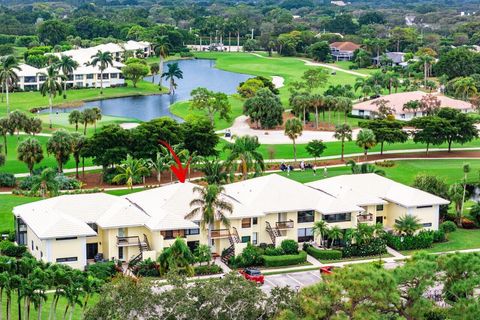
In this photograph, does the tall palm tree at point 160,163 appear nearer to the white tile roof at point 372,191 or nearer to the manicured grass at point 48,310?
the white tile roof at point 372,191

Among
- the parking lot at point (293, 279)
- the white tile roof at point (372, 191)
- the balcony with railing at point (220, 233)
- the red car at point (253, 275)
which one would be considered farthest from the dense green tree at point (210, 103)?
the red car at point (253, 275)

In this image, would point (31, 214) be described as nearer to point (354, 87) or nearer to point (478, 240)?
point (478, 240)

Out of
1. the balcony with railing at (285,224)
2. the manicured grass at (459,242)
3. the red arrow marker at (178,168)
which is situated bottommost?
the manicured grass at (459,242)

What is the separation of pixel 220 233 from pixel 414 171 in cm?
3315

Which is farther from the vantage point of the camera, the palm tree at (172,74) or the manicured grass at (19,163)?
the palm tree at (172,74)

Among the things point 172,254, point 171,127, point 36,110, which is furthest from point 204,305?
point 36,110

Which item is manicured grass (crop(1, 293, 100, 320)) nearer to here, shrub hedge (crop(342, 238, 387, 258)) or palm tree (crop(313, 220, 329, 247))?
palm tree (crop(313, 220, 329, 247))

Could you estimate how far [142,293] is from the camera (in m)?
46.2

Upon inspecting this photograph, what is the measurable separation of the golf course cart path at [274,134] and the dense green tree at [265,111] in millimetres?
1943

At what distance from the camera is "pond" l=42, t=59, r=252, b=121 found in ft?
455

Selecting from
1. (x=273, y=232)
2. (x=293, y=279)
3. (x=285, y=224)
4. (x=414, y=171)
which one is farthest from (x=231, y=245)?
(x=414, y=171)

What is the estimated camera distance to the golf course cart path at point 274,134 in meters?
112

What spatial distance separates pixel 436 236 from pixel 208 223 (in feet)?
64.2

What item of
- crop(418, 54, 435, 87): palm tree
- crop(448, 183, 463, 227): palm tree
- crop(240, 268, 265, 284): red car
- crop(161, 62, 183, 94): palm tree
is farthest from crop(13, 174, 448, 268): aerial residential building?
crop(418, 54, 435, 87): palm tree
